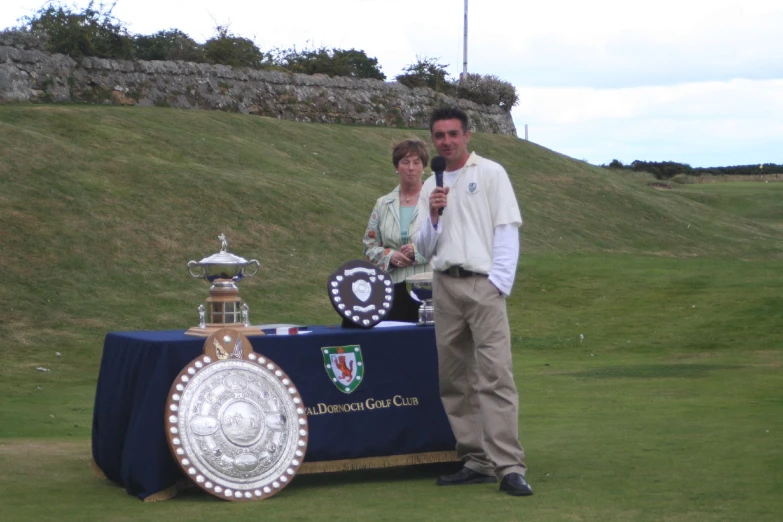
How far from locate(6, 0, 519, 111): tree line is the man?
23.0 metres

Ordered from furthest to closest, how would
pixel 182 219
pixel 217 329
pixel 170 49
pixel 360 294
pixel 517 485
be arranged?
pixel 170 49 → pixel 182 219 → pixel 360 294 → pixel 217 329 → pixel 517 485

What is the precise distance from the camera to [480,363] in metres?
6.25

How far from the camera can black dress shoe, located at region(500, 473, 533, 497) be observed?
19.9 ft

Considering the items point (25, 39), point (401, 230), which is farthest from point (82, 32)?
point (401, 230)

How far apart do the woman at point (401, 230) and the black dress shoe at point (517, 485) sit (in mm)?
1683

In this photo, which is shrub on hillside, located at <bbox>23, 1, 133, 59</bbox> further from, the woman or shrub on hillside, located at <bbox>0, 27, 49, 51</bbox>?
the woman

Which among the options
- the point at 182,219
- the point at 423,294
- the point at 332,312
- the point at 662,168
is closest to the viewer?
the point at 423,294

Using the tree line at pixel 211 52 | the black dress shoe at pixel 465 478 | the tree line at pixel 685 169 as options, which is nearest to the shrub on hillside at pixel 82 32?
the tree line at pixel 211 52

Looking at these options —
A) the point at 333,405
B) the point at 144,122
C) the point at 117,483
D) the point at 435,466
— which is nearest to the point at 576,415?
the point at 435,466

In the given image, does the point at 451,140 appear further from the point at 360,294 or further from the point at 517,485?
the point at 517,485

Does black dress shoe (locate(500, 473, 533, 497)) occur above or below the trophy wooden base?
below

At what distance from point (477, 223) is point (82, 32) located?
23.7m

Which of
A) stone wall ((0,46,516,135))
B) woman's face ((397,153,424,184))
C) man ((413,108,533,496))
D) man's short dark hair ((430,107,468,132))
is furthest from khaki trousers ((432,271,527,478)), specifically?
stone wall ((0,46,516,135))

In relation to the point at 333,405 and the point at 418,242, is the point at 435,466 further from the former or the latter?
the point at 418,242
